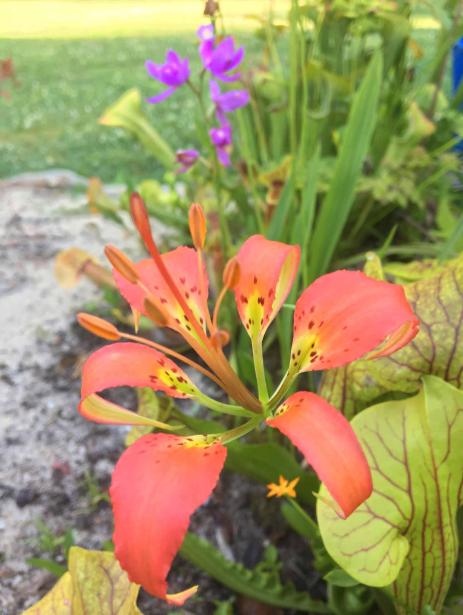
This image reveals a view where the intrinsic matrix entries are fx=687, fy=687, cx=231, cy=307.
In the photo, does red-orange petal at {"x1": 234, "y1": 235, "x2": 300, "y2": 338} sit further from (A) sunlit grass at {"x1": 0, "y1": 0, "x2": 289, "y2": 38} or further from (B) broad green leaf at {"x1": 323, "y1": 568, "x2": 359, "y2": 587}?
(A) sunlit grass at {"x1": 0, "y1": 0, "x2": 289, "y2": 38}

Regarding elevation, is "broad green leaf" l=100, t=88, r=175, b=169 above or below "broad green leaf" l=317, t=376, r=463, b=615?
below

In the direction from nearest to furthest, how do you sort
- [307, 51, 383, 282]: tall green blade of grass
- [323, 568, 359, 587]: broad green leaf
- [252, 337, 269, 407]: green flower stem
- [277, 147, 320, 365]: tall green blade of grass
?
[252, 337, 269, 407]: green flower stem, [323, 568, 359, 587]: broad green leaf, [277, 147, 320, 365]: tall green blade of grass, [307, 51, 383, 282]: tall green blade of grass

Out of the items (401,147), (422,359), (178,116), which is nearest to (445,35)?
(401,147)

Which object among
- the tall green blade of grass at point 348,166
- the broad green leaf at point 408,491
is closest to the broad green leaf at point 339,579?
the broad green leaf at point 408,491

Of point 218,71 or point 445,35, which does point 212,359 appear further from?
point 445,35

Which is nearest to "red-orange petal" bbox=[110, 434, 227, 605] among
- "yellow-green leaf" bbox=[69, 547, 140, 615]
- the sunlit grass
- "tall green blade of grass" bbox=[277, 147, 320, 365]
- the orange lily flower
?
the orange lily flower

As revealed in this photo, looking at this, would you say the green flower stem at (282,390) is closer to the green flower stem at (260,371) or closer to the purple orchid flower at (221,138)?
the green flower stem at (260,371)
